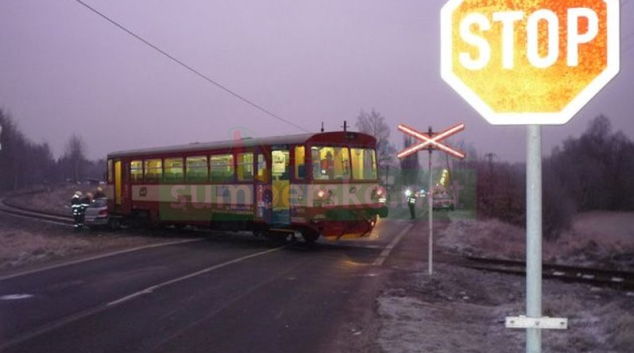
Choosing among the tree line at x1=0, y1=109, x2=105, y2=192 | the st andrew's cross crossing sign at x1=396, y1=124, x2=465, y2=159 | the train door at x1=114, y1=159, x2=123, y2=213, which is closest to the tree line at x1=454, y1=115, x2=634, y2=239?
the st andrew's cross crossing sign at x1=396, y1=124, x2=465, y2=159

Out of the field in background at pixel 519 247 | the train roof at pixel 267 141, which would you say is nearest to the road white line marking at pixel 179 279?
the train roof at pixel 267 141

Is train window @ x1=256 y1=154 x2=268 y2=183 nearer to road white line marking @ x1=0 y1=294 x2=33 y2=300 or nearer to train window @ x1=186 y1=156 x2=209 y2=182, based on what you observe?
train window @ x1=186 y1=156 x2=209 y2=182

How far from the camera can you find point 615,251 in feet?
79.3

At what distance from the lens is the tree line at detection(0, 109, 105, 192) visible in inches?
3898

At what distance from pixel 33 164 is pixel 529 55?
138542 millimetres

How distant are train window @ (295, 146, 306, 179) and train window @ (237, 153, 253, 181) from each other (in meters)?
2.00

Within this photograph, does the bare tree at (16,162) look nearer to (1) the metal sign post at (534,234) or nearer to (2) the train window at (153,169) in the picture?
(2) the train window at (153,169)

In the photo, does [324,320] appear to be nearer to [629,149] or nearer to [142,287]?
[142,287]

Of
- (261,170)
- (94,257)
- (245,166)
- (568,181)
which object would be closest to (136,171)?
(245,166)

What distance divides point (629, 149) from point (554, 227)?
200 feet

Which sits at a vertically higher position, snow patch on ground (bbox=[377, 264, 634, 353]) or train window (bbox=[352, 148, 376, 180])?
train window (bbox=[352, 148, 376, 180])

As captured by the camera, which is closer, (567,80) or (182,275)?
(567,80)

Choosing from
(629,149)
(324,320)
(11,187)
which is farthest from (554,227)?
(11,187)

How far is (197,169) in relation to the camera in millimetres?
22375
